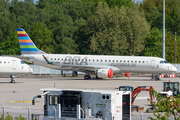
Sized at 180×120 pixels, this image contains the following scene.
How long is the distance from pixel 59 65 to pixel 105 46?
32945mm

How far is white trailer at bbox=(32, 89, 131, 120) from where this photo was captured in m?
13.5

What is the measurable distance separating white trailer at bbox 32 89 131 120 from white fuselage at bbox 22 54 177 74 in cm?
3467

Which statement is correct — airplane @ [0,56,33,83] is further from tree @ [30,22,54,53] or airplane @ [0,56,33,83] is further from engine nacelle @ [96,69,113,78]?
tree @ [30,22,54,53]

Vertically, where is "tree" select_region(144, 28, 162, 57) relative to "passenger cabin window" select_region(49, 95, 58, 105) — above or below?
above

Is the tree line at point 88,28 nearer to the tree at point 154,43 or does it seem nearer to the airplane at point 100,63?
the tree at point 154,43

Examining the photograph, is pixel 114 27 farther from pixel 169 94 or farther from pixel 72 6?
Result: pixel 169 94

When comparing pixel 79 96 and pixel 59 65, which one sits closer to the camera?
pixel 79 96

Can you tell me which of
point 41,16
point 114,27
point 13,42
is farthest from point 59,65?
point 41,16

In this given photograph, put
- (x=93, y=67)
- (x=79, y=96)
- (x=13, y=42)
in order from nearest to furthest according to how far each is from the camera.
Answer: (x=79, y=96), (x=93, y=67), (x=13, y=42)

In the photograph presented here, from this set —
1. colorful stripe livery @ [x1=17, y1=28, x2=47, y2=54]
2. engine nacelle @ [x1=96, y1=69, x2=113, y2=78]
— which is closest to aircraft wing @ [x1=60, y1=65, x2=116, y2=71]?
engine nacelle @ [x1=96, y1=69, x2=113, y2=78]

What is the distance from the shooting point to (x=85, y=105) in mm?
14031

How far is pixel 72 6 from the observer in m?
108

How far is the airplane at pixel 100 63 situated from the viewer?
4841 cm

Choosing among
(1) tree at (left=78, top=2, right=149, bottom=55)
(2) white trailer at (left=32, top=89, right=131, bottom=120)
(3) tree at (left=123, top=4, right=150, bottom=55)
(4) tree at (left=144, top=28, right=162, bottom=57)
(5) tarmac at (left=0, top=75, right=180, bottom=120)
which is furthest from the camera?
(4) tree at (left=144, top=28, right=162, bottom=57)
